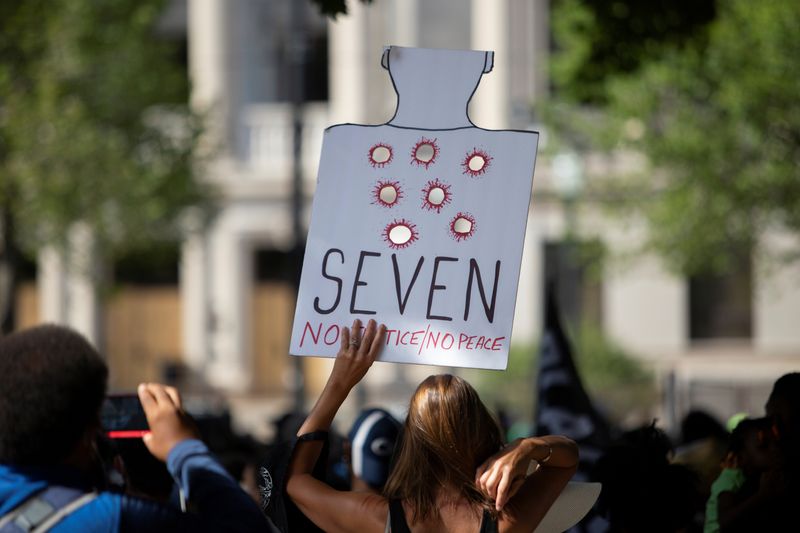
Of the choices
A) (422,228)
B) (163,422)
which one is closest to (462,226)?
(422,228)

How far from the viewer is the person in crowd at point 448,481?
117 inches

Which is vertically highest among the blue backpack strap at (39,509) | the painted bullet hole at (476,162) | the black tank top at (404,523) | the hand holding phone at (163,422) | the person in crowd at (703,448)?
the painted bullet hole at (476,162)

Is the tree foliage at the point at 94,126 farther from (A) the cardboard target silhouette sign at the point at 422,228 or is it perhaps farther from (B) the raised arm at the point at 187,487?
(B) the raised arm at the point at 187,487

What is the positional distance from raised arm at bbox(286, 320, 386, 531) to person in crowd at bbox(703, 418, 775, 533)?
120 cm

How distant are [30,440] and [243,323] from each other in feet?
72.0

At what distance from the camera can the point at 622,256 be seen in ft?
55.4

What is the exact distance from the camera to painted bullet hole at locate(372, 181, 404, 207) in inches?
138

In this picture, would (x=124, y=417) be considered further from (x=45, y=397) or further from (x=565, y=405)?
(x=565, y=405)

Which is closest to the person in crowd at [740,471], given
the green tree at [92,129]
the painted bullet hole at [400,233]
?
the painted bullet hole at [400,233]

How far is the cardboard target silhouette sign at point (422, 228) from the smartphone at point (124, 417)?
1.77 feet

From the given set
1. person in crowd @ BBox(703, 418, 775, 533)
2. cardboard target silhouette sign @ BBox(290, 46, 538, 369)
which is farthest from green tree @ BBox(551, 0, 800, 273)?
cardboard target silhouette sign @ BBox(290, 46, 538, 369)

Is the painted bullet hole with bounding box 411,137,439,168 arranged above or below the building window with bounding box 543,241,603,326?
above

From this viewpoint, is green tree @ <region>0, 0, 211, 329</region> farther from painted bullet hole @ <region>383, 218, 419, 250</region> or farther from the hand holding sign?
the hand holding sign

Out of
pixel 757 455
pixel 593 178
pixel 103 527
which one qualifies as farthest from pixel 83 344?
pixel 593 178
